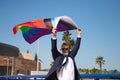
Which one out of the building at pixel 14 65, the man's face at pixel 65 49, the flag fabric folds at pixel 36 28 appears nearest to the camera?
the man's face at pixel 65 49

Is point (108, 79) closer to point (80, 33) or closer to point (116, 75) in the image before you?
point (116, 75)

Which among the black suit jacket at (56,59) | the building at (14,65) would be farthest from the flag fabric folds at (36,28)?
the building at (14,65)

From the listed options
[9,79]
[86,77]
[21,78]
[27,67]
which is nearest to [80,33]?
[86,77]

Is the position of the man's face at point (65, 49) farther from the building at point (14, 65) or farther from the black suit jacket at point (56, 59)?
the building at point (14, 65)

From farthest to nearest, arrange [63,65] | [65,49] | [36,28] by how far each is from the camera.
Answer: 1. [36,28]
2. [65,49]
3. [63,65]

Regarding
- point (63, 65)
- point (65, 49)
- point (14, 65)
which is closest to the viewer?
point (63, 65)

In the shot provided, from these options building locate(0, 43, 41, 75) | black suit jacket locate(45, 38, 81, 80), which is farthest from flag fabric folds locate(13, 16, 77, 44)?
building locate(0, 43, 41, 75)

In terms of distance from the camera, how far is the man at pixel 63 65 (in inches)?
183

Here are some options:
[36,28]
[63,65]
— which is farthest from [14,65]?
[63,65]

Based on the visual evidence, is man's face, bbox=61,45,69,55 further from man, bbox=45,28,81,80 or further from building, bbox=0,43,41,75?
building, bbox=0,43,41,75

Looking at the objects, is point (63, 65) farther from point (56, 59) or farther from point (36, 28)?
point (36, 28)

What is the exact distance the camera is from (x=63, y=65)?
473 cm

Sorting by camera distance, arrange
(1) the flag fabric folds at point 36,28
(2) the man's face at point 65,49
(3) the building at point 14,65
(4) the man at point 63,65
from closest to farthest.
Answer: (4) the man at point 63,65
(2) the man's face at point 65,49
(1) the flag fabric folds at point 36,28
(3) the building at point 14,65

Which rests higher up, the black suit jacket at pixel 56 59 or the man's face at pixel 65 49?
the man's face at pixel 65 49
